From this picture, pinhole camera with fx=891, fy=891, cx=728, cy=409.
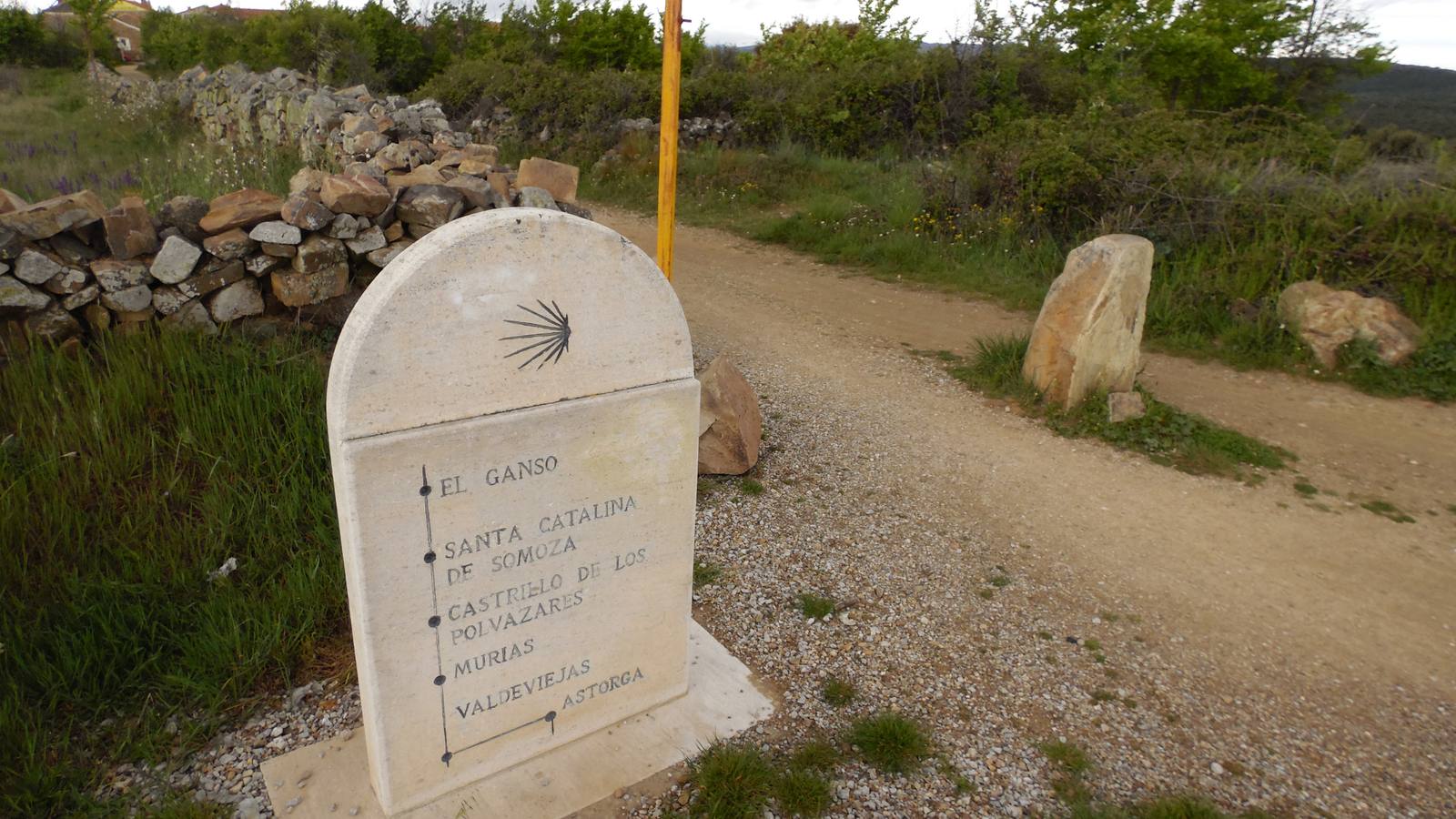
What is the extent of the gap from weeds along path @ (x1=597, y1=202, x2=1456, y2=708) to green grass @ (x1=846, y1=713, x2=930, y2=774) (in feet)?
4.65

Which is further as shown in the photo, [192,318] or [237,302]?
[237,302]

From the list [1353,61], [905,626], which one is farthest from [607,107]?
[1353,61]

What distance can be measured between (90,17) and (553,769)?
104ft

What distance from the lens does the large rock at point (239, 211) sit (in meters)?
4.35

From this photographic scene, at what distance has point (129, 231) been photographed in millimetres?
4207

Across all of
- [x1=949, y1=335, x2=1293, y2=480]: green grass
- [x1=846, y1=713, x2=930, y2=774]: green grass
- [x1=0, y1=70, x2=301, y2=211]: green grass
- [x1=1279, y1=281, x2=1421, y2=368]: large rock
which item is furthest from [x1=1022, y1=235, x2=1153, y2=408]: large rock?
[x1=0, y1=70, x2=301, y2=211]: green grass

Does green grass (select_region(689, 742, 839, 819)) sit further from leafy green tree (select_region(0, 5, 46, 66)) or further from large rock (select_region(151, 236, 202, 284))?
leafy green tree (select_region(0, 5, 46, 66))

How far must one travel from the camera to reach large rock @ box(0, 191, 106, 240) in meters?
3.95

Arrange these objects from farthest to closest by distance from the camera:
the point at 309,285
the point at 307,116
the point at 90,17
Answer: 1. the point at 90,17
2. the point at 307,116
3. the point at 309,285

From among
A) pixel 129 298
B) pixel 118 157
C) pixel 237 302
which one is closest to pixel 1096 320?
pixel 237 302

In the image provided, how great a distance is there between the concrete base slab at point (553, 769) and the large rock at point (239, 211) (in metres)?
2.77

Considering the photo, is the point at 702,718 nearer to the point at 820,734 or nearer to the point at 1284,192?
the point at 820,734

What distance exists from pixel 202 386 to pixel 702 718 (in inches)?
105

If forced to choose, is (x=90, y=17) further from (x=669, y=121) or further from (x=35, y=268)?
(x=669, y=121)
